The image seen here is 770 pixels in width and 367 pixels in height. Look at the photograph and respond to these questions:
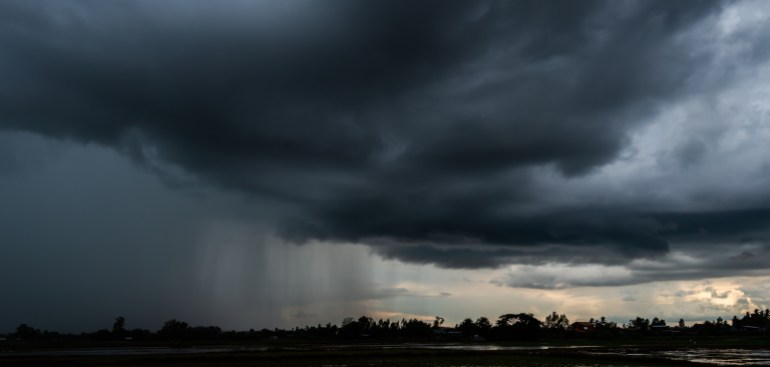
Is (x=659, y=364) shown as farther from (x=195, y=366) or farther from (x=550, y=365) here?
(x=195, y=366)

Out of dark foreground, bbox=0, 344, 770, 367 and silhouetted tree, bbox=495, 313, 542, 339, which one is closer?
dark foreground, bbox=0, 344, 770, 367

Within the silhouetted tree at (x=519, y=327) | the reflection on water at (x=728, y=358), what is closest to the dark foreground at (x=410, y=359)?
the reflection on water at (x=728, y=358)

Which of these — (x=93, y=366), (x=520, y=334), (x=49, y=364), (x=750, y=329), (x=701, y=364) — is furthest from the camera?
(x=750, y=329)

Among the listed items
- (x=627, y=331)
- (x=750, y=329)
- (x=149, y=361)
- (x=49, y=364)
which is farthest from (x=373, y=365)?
(x=750, y=329)

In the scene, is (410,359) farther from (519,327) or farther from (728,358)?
(519,327)

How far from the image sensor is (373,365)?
55.1 metres

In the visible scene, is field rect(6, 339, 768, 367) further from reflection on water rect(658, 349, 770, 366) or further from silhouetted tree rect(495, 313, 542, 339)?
silhouetted tree rect(495, 313, 542, 339)

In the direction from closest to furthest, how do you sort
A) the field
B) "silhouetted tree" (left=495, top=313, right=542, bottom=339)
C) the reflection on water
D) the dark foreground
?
the reflection on water, the dark foreground, the field, "silhouetted tree" (left=495, top=313, right=542, bottom=339)

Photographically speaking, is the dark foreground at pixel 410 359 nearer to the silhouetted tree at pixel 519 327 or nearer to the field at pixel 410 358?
the field at pixel 410 358

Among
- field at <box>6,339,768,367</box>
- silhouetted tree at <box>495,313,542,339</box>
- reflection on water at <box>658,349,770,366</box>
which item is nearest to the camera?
reflection on water at <box>658,349,770,366</box>

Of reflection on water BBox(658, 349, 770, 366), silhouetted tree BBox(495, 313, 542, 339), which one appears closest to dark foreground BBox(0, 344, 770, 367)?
reflection on water BBox(658, 349, 770, 366)

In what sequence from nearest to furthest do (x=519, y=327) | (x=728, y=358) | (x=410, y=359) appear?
1. (x=728, y=358)
2. (x=410, y=359)
3. (x=519, y=327)

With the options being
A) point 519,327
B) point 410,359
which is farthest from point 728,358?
point 519,327

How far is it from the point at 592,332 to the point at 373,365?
150717mm
